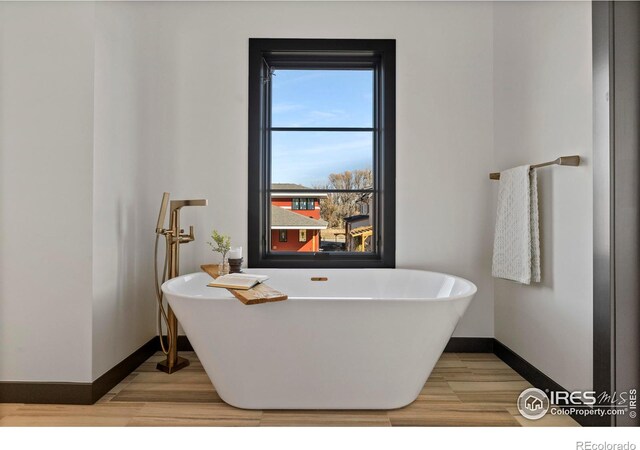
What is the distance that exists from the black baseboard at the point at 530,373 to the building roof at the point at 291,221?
4.57 feet

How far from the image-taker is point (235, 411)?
174cm

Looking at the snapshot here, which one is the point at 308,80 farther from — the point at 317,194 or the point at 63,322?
the point at 63,322

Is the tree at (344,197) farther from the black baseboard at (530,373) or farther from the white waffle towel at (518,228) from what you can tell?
the black baseboard at (530,373)

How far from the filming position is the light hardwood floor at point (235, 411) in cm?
166

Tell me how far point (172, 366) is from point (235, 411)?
654mm

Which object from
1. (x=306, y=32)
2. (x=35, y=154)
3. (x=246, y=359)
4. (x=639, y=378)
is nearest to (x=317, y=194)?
(x=306, y=32)

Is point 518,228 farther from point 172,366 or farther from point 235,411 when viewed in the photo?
point 172,366

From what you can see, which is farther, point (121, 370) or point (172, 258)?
point (172, 258)

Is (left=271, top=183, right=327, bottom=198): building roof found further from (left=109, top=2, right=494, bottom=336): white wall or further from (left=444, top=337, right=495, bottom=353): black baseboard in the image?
(left=444, top=337, right=495, bottom=353): black baseboard

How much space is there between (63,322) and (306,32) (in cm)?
219

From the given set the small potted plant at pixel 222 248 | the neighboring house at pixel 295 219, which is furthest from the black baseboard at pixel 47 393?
the neighboring house at pixel 295 219

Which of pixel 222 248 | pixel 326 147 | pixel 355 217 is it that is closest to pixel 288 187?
pixel 326 147

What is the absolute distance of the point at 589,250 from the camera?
5.32ft
